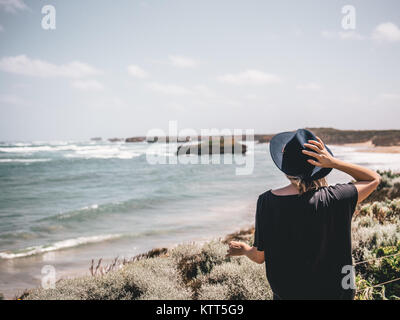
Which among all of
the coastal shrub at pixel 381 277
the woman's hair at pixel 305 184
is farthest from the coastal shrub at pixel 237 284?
the woman's hair at pixel 305 184

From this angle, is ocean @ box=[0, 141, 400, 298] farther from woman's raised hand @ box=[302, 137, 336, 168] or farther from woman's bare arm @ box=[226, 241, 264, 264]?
woman's raised hand @ box=[302, 137, 336, 168]

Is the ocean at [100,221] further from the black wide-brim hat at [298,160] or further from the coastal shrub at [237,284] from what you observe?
the black wide-brim hat at [298,160]

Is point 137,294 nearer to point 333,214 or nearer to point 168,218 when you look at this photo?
Result: point 333,214

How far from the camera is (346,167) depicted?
175 cm

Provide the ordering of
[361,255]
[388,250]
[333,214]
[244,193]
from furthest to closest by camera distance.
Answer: [244,193] < [361,255] < [388,250] < [333,214]

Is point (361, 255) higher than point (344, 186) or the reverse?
the reverse

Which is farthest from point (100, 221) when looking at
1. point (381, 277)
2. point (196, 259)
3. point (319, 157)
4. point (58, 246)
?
point (319, 157)

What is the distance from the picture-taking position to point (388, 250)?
3975mm

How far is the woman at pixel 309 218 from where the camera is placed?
1724 millimetres

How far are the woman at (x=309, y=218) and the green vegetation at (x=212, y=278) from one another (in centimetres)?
199

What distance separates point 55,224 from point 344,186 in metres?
12.4
